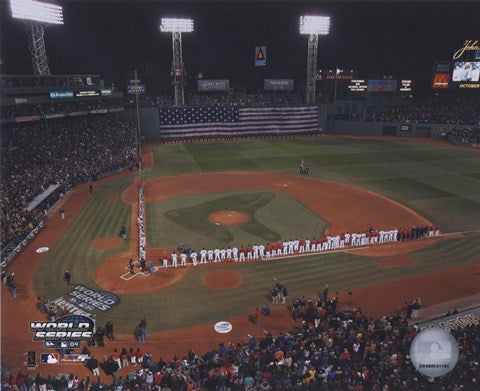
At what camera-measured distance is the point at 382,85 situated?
3246 inches

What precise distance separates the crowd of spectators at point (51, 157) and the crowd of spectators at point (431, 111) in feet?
158

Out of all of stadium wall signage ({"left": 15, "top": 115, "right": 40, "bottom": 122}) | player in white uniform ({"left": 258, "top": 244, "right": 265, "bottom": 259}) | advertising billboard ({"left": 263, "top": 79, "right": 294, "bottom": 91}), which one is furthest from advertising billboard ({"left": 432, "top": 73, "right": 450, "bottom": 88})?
stadium wall signage ({"left": 15, "top": 115, "right": 40, "bottom": 122})

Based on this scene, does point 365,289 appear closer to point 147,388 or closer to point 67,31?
point 147,388

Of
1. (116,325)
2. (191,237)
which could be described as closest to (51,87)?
(191,237)

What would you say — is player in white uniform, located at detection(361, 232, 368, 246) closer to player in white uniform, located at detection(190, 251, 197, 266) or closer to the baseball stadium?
the baseball stadium

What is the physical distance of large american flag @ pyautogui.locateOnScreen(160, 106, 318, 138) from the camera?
71.6 metres

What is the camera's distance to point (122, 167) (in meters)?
51.0

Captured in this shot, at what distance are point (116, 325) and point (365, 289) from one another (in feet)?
44.4

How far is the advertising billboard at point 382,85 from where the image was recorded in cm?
8206

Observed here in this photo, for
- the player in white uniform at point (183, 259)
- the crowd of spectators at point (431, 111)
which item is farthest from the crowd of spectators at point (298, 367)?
the crowd of spectators at point (431, 111)

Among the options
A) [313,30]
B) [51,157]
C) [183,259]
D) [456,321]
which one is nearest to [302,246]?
[183,259]

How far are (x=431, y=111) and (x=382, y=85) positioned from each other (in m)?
11.0

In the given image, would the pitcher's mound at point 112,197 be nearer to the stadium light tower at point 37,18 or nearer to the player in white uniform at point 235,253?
the player in white uniform at point 235,253

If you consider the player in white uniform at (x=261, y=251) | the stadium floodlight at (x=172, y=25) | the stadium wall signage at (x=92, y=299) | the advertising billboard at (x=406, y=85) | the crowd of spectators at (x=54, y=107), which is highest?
the stadium floodlight at (x=172, y=25)
